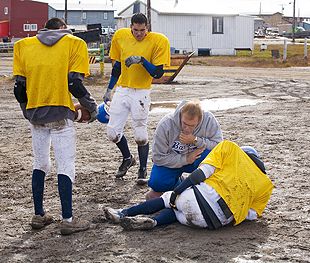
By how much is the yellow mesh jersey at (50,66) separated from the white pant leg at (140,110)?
74.9 inches

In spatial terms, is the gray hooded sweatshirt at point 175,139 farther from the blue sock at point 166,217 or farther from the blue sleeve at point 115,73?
the blue sleeve at point 115,73

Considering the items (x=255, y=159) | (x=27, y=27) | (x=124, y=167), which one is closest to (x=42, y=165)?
(x=255, y=159)

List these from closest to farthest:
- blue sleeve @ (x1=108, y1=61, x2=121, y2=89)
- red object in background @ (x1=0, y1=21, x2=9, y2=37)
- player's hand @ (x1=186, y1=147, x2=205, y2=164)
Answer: player's hand @ (x1=186, y1=147, x2=205, y2=164) < blue sleeve @ (x1=108, y1=61, x2=121, y2=89) < red object in background @ (x1=0, y1=21, x2=9, y2=37)

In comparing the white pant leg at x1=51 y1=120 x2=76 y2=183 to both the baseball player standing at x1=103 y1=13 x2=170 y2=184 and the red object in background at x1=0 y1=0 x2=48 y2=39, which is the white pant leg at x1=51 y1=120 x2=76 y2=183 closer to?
the baseball player standing at x1=103 y1=13 x2=170 y2=184

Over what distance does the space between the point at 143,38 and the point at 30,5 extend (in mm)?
52599

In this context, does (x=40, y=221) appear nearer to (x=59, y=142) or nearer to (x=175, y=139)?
(x=59, y=142)

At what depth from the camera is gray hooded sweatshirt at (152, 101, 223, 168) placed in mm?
5930

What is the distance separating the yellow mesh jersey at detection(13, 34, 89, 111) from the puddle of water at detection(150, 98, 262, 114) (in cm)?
816

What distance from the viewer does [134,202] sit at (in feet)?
21.2

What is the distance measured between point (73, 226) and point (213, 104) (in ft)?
32.4

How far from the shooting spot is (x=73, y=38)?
5.41m

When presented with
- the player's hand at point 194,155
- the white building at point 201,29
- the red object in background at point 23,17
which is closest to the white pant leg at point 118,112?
the player's hand at point 194,155

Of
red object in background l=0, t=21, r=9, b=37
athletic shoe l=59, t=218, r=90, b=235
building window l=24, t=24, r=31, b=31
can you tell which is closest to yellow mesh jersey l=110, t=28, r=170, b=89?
athletic shoe l=59, t=218, r=90, b=235

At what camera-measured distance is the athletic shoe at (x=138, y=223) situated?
5.41 meters
